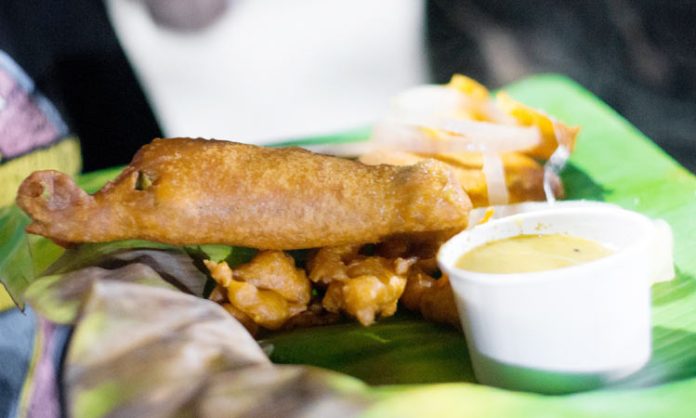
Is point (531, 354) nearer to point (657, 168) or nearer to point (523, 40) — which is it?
point (657, 168)

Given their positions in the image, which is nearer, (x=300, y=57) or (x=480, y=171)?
(x=480, y=171)

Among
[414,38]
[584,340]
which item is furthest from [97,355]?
[414,38]

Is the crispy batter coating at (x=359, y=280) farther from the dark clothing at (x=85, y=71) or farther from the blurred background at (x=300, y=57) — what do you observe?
the dark clothing at (x=85, y=71)

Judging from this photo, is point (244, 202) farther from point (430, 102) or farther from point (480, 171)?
point (430, 102)

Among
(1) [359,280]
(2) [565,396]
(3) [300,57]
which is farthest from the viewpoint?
(3) [300,57]

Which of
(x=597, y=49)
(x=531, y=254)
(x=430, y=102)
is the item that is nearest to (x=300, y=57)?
(x=430, y=102)

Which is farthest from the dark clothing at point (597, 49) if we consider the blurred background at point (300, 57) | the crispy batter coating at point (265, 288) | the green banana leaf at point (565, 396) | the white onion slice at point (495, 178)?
the crispy batter coating at point (265, 288)
